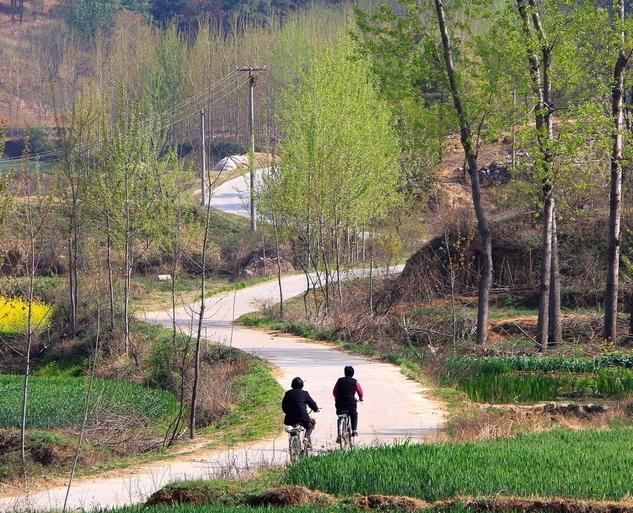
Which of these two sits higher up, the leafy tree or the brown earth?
the leafy tree

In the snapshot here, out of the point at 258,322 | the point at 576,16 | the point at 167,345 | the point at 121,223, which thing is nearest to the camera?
the point at 576,16

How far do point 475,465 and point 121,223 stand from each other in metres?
20.0

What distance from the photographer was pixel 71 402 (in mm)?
23516

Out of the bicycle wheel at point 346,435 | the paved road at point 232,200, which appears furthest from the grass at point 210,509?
the paved road at point 232,200

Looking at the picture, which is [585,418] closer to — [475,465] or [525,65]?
[475,465]

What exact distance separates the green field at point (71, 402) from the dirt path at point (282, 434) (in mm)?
2519

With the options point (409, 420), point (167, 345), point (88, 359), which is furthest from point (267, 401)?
point (88, 359)

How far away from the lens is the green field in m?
21.4

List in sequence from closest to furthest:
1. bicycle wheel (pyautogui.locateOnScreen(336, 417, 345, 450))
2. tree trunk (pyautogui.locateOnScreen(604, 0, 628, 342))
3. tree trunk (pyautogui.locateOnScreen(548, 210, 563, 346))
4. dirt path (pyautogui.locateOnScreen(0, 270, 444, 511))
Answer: dirt path (pyautogui.locateOnScreen(0, 270, 444, 511)) → bicycle wheel (pyautogui.locateOnScreen(336, 417, 345, 450)) → tree trunk (pyautogui.locateOnScreen(604, 0, 628, 342)) → tree trunk (pyautogui.locateOnScreen(548, 210, 563, 346))

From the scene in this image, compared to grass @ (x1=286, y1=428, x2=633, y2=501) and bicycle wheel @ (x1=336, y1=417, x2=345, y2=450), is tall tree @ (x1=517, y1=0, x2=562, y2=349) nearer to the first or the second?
bicycle wheel @ (x1=336, y1=417, x2=345, y2=450)

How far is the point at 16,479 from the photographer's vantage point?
642 inches

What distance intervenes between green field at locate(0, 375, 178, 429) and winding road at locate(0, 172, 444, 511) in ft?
8.22

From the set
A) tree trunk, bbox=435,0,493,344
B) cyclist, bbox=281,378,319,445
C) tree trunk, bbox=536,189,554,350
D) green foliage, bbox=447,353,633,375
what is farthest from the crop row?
cyclist, bbox=281,378,319,445

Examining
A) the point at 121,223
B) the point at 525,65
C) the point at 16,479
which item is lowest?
the point at 16,479
